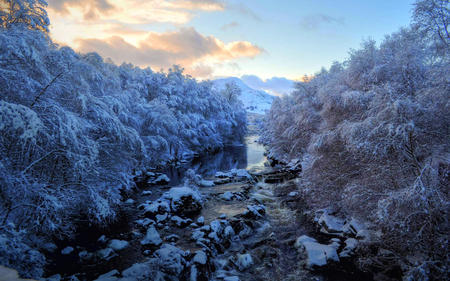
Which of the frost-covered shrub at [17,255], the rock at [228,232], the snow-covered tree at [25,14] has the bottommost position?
the rock at [228,232]

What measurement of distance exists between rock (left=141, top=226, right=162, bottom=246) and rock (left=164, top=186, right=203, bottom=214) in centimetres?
A: 266

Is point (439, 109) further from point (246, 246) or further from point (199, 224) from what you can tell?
point (199, 224)

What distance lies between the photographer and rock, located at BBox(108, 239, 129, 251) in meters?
9.27

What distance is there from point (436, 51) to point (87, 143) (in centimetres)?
1258

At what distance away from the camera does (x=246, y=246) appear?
9.92 metres

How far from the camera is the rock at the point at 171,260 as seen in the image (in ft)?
24.8

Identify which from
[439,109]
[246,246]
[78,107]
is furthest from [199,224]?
[439,109]

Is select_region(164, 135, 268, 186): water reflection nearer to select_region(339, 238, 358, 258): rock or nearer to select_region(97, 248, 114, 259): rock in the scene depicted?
select_region(97, 248, 114, 259): rock

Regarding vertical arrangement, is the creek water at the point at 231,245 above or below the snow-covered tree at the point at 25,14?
below

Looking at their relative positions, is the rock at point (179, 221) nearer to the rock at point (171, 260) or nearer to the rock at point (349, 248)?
the rock at point (171, 260)

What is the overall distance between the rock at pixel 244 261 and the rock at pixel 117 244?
4.79 meters

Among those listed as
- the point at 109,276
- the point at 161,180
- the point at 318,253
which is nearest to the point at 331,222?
the point at 318,253

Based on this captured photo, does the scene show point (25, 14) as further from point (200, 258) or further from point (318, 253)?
point (318, 253)

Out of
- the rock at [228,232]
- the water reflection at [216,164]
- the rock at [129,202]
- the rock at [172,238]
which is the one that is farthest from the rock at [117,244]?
the water reflection at [216,164]
